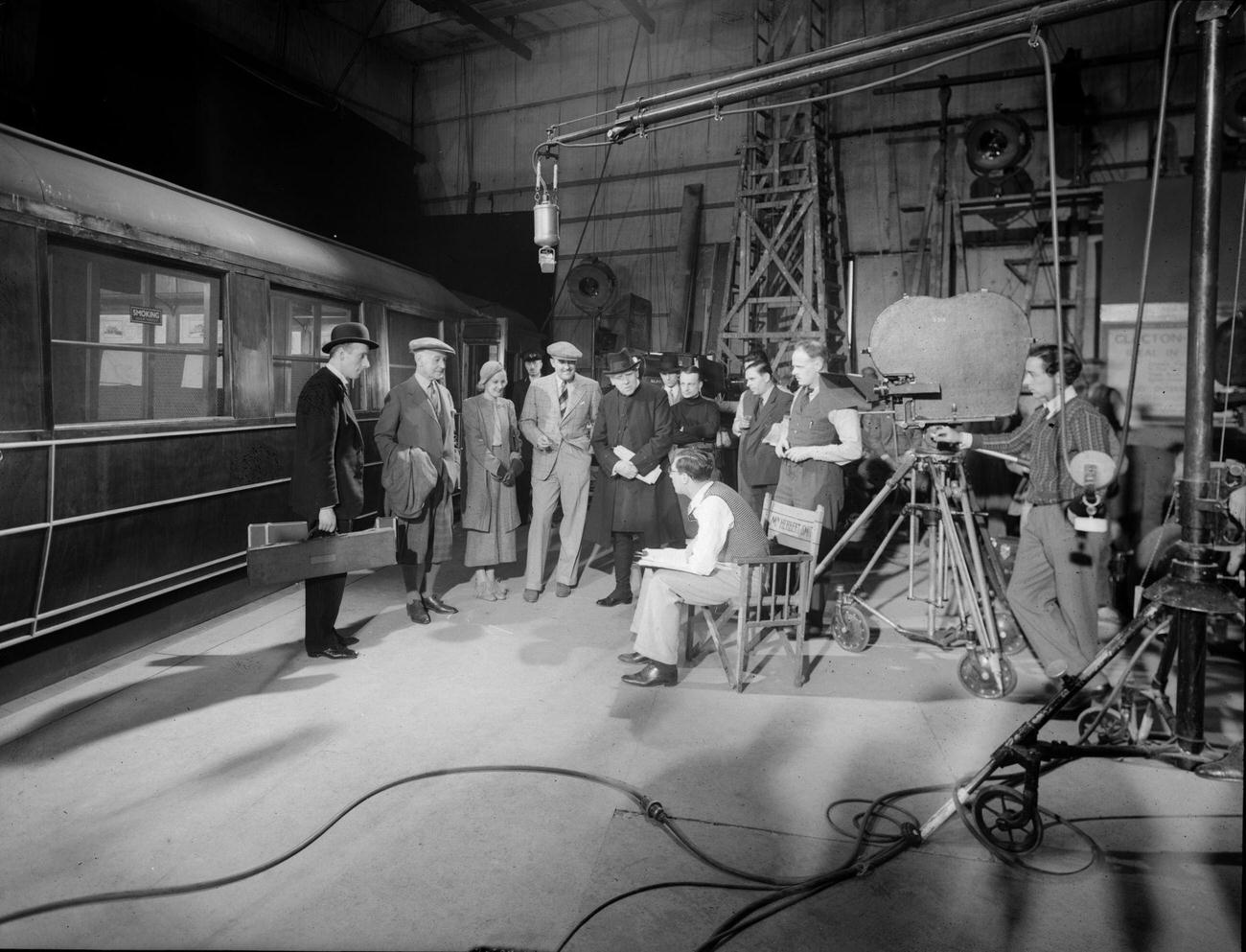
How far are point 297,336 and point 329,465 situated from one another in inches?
120

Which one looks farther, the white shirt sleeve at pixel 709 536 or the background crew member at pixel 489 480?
the background crew member at pixel 489 480

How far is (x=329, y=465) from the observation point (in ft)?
14.4

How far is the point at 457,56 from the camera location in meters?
14.4

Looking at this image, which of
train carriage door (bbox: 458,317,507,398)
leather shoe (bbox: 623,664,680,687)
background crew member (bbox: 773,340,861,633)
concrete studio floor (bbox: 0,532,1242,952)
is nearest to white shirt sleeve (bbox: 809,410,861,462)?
background crew member (bbox: 773,340,861,633)

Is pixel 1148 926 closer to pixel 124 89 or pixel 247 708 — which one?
pixel 247 708

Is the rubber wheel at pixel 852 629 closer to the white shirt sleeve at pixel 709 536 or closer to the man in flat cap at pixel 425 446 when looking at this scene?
the white shirt sleeve at pixel 709 536

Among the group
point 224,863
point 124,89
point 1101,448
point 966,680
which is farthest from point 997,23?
point 124,89

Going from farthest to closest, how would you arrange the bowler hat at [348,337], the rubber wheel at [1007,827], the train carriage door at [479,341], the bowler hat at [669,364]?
1. the train carriage door at [479,341]
2. the bowler hat at [669,364]
3. the bowler hat at [348,337]
4. the rubber wheel at [1007,827]

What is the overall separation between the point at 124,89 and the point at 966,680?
35.0ft

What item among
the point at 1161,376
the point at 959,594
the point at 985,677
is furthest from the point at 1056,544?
the point at 1161,376

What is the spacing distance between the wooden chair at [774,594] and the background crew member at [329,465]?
2.23m

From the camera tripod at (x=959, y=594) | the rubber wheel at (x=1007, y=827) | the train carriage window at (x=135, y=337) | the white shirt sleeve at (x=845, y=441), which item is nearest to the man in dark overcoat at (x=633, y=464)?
the white shirt sleeve at (x=845, y=441)

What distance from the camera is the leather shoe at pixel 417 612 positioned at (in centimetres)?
537

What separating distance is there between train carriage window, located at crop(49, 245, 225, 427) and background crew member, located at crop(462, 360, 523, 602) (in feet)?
6.14
